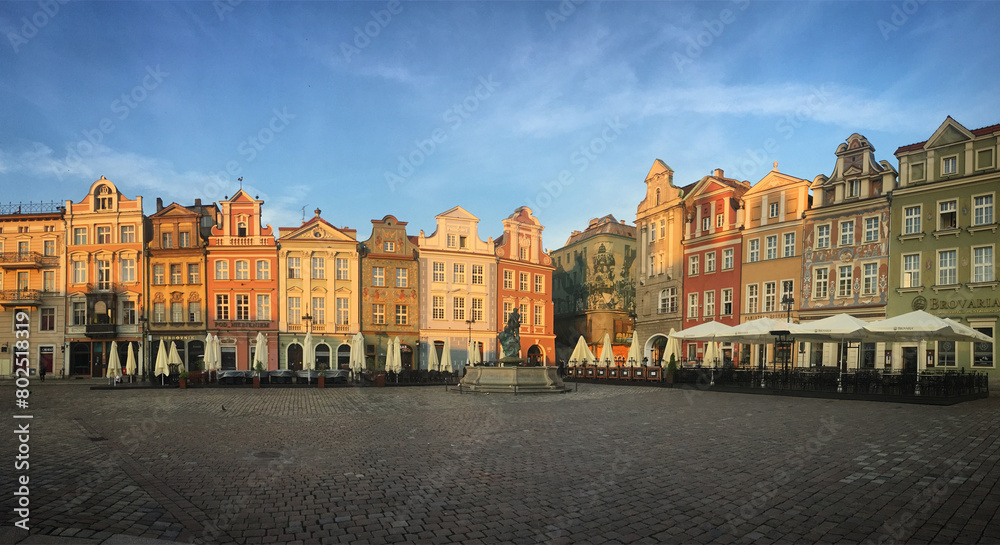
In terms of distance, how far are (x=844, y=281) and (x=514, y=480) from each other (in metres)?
33.2

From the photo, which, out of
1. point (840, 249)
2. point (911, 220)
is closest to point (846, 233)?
point (840, 249)

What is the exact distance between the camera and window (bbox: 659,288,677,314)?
45281mm

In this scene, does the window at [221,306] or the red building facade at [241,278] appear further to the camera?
the window at [221,306]

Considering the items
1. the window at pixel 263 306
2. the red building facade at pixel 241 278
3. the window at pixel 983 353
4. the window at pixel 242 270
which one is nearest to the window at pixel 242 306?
the red building facade at pixel 241 278

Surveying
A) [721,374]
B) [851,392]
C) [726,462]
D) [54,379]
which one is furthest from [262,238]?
[726,462]

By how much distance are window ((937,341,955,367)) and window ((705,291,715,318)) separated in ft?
45.2

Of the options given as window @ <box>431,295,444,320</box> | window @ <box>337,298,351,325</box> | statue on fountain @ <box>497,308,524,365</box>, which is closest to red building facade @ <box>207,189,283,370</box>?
window @ <box>337,298,351,325</box>

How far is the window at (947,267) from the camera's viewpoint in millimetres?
30500

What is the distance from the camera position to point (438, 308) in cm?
4909

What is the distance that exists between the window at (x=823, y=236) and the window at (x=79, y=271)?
5042 centimetres

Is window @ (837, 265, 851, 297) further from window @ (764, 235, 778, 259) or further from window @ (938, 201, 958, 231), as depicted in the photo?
window @ (938, 201, 958, 231)

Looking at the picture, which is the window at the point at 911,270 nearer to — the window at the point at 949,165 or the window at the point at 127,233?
the window at the point at 949,165

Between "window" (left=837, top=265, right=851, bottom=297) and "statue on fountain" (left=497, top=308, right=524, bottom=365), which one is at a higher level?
"window" (left=837, top=265, right=851, bottom=297)

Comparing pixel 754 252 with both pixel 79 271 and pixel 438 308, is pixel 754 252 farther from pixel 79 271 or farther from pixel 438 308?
pixel 79 271
